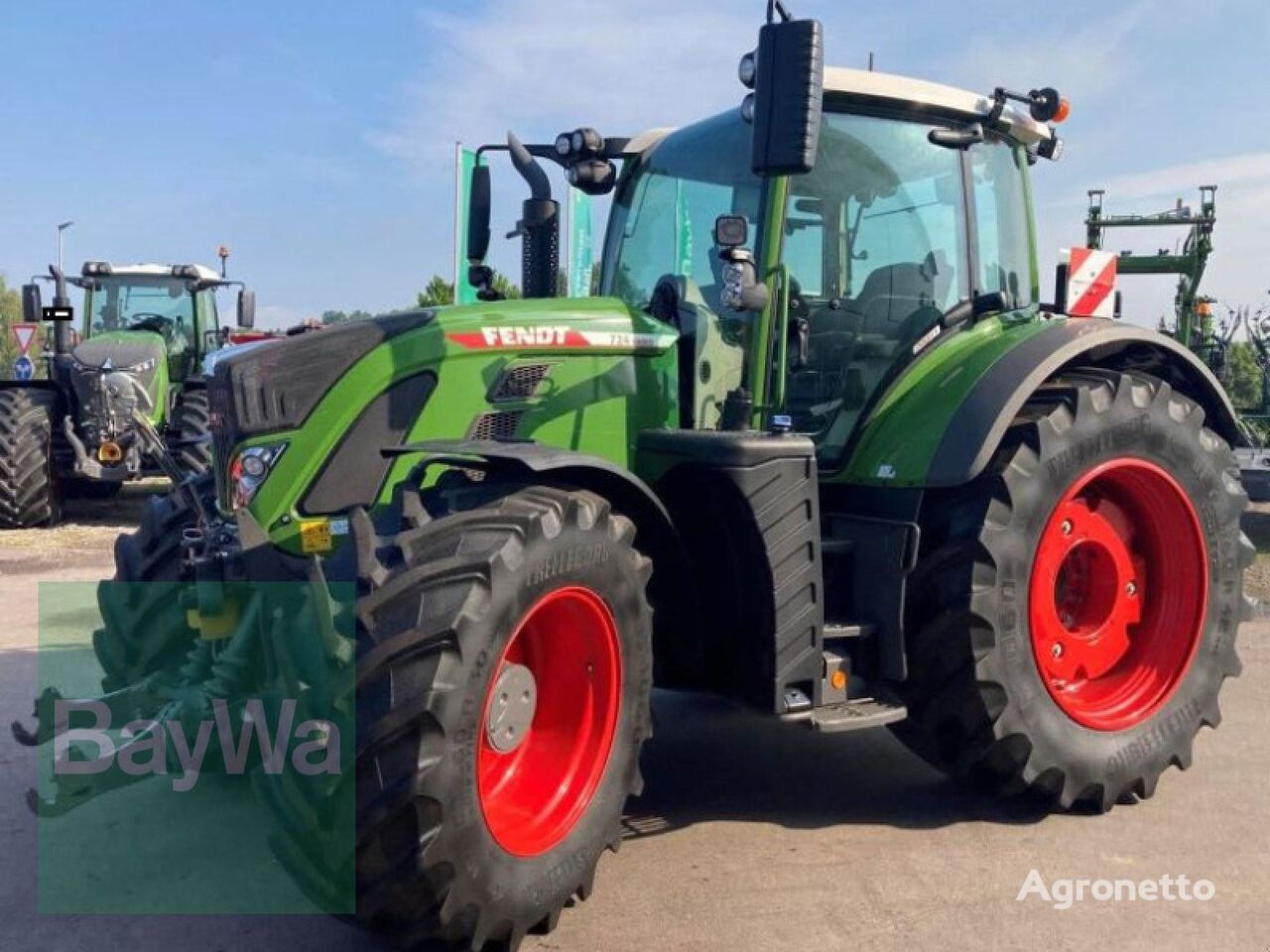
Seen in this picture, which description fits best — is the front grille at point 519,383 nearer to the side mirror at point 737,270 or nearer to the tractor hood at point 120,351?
the side mirror at point 737,270

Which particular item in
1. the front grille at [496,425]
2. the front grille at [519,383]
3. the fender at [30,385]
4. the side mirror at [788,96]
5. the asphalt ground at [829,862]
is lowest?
the asphalt ground at [829,862]

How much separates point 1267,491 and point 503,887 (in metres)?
8.15

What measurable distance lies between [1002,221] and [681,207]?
4.31 feet

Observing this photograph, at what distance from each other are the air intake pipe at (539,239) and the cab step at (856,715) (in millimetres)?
2052

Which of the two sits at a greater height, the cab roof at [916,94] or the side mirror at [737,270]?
the cab roof at [916,94]

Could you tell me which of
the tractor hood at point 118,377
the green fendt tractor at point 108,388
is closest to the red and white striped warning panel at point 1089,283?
the green fendt tractor at point 108,388

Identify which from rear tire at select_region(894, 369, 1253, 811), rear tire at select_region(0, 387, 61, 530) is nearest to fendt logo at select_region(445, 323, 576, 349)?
rear tire at select_region(894, 369, 1253, 811)

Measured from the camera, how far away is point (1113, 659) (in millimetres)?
4539

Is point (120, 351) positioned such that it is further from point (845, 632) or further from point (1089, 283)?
point (845, 632)

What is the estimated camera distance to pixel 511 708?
3.15 meters

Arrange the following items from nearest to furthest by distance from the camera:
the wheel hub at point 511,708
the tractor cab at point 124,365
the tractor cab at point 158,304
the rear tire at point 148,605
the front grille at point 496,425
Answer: the wheel hub at point 511,708, the front grille at point 496,425, the rear tire at point 148,605, the tractor cab at point 124,365, the tractor cab at point 158,304

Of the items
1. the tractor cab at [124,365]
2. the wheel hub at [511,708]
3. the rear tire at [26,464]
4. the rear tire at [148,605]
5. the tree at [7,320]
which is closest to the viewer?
the wheel hub at [511,708]

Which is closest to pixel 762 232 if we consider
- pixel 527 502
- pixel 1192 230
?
pixel 527 502

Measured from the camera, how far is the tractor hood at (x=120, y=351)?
11.9 metres
